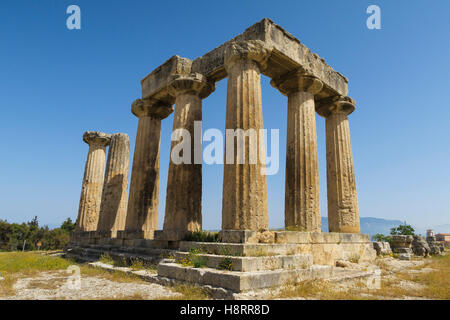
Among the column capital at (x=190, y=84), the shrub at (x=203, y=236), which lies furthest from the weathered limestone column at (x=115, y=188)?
the column capital at (x=190, y=84)

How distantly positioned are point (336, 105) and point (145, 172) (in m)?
10.5

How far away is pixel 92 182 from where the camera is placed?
22.1 m

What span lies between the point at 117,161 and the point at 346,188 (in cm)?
1429

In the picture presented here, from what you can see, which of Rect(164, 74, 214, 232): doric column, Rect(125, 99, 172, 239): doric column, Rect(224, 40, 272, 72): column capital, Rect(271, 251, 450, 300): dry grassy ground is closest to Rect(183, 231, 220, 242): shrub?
Rect(164, 74, 214, 232): doric column

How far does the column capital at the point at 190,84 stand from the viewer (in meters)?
12.9

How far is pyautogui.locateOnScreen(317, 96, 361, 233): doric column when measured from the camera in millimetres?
14250

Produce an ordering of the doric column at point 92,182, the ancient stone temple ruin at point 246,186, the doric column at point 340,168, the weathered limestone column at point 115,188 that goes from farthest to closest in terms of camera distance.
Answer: the doric column at point 92,182
the weathered limestone column at point 115,188
the doric column at point 340,168
the ancient stone temple ruin at point 246,186

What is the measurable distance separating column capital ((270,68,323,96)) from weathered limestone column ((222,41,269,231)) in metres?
2.28

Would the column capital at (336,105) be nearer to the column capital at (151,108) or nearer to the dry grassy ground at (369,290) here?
the column capital at (151,108)

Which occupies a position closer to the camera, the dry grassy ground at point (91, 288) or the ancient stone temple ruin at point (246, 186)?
the dry grassy ground at point (91, 288)

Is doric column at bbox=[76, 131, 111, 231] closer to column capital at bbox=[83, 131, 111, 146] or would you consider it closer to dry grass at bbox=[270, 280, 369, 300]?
column capital at bbox=[83, 131, 111, 146]

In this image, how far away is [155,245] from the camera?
40.1 feet

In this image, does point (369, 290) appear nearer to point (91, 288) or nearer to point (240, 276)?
point (240, 276)

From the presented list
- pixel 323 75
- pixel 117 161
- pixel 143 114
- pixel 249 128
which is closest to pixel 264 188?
pixel 249 128
